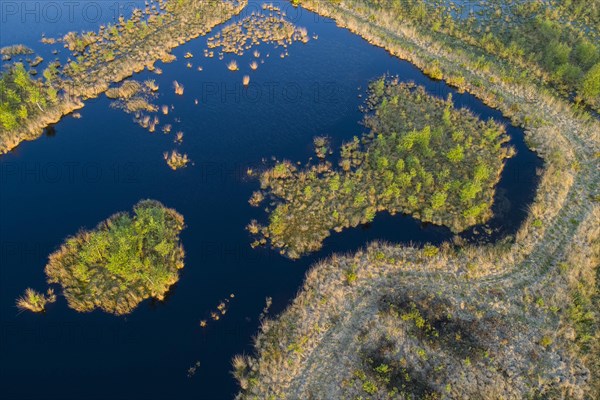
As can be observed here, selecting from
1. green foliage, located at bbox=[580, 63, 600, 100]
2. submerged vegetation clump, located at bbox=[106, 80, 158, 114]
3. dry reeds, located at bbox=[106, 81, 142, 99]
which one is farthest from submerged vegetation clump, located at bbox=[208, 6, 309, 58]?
green foliage, located at bbox=[580, 63, 600, 100]

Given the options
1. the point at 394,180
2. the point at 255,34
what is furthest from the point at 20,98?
the point at 394,180

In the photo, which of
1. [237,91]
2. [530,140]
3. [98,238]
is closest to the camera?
[98,238]

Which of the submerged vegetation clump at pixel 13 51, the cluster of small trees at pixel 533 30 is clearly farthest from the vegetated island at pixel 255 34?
the submerged vegetation clump at pixel 13 51

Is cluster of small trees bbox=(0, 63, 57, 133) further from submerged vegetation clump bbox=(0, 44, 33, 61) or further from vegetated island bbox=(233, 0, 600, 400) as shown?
vegetated island bbox=(233, 0, 600, 400)

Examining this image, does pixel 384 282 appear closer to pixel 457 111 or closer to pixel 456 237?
pixel 456 237

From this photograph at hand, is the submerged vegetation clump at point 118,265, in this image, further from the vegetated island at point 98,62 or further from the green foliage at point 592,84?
the green foliage at point 592,84

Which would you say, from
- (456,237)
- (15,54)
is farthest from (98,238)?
(15,54)
